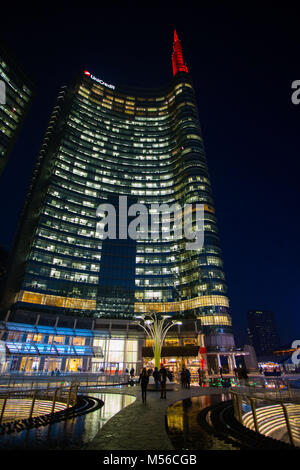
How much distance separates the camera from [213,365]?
66062 millimetres

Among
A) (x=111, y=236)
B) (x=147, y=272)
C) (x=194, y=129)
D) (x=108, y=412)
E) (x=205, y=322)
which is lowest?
(x=108, y=412)

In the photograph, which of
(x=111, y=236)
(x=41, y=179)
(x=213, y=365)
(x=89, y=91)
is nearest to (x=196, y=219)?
(x=111, y=236)

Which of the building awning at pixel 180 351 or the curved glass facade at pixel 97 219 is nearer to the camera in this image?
the building awning at pixel 180 351

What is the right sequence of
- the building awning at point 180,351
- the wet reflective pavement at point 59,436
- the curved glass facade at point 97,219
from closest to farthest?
1. the wet reflective pavement at point 59,436
2. the building awning at point 180,351
3. the curved glass facade at point 97,219

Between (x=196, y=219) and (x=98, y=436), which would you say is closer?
(x=98, y=436)

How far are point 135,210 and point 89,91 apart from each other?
73.5 meters

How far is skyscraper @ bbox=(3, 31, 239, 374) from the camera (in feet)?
234

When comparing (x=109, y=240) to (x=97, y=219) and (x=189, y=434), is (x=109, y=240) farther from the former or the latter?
(x=189, y=434)

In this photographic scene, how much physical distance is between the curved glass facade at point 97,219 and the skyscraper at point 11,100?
12.4m

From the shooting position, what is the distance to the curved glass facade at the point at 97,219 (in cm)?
7275

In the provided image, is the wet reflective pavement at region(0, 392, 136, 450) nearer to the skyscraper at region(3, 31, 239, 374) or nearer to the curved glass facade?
the skyscraper at region(3, 31, 239, 374)

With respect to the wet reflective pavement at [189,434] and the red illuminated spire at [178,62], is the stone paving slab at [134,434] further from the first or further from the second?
the red illuminated spire at [178,62]

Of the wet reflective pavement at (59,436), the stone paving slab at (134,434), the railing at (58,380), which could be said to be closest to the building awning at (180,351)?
the railing at (58,380)

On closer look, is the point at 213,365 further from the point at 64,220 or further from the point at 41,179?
the point at 41,179
